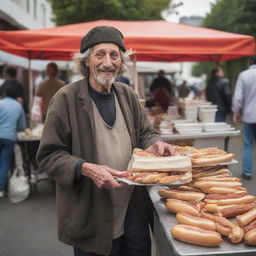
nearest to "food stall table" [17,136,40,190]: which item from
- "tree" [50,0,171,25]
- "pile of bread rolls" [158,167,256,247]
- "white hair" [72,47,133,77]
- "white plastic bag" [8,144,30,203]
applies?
"white plastic bag" [8,144,30,203]

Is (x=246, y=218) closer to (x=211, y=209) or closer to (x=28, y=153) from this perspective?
(x=211, y=209)

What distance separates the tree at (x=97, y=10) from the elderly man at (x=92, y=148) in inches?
577

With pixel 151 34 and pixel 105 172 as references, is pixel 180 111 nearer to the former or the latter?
pixel 151 34

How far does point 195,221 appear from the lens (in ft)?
5.15

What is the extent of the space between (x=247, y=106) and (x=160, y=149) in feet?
13.9

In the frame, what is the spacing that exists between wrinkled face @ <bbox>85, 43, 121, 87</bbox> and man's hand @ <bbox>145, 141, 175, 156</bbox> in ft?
1.64

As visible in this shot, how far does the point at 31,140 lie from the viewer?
5293 millimetres

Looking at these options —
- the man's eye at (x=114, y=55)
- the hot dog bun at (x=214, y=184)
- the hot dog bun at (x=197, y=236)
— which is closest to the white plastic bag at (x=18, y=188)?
the man's eye at (x=114, y=55)

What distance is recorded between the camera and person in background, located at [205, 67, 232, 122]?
7277 millimetres

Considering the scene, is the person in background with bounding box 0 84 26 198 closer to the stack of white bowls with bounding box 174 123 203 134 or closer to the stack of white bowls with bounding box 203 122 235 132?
the stack of white bowls with bounding box 174 123 203 134

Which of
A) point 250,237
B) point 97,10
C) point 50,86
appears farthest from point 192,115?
point 97,10

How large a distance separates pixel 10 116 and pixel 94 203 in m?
3.70

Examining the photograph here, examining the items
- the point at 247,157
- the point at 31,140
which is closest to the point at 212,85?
the point at 247,157

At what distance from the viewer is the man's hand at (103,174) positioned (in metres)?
1.72
